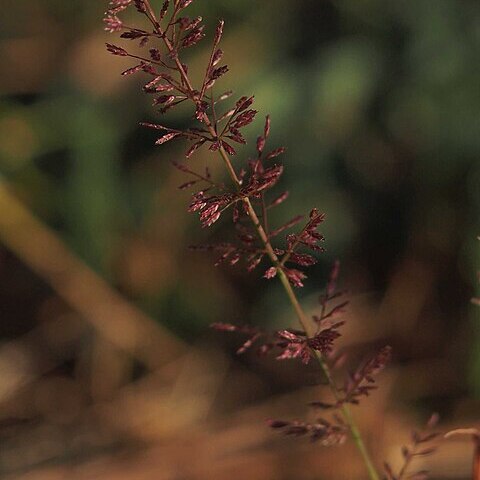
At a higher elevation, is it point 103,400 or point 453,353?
point 103,400

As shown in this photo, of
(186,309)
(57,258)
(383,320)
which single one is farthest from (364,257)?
(57,258)

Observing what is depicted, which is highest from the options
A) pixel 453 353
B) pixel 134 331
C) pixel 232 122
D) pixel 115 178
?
pixel 115 178

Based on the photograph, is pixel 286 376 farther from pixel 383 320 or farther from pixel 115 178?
pixel 115 178

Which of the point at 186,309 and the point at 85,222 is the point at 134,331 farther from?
the point at 85,222

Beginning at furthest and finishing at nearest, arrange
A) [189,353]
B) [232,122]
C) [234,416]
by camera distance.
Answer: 1. [189,353]
2. [234,416]
3. [232,122]

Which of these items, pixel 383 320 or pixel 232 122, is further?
pixel 383 320

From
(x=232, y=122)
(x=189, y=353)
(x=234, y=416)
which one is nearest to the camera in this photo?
(x=232, y=122)
